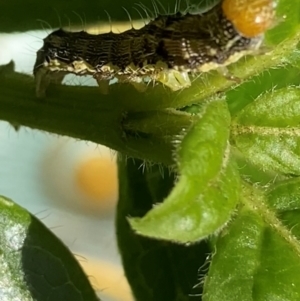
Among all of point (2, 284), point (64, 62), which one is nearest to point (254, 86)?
point (64, 62)

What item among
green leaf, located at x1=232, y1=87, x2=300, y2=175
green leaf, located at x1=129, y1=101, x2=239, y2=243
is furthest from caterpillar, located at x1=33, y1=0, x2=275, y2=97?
green leaf, located at x1=129, y1=101, x2=239, y2=243

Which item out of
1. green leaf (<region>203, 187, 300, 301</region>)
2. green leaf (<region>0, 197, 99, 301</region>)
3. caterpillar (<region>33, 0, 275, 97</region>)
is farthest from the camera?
green leaf (<region>0, 197, 99, 301</region>)

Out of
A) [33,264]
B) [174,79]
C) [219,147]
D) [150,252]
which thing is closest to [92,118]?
[174,79]

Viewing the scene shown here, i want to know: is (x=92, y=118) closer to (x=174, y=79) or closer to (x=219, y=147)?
(x=174, y=79)

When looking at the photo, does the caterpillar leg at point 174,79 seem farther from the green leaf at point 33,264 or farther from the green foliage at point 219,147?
the green leaf at point 33,264

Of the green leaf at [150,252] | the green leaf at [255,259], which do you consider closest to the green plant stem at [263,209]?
the green leaf at [255,259]

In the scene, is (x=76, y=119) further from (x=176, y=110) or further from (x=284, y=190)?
(x=284, y=190)

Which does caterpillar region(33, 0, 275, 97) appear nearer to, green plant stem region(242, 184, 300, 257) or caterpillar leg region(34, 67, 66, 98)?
caterpillar leg region(34, 67, 66, 98)

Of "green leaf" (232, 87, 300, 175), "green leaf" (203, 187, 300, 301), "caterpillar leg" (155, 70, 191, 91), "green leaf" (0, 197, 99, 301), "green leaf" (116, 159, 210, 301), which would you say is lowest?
"green leaf" (116, 159, 210, 301)
